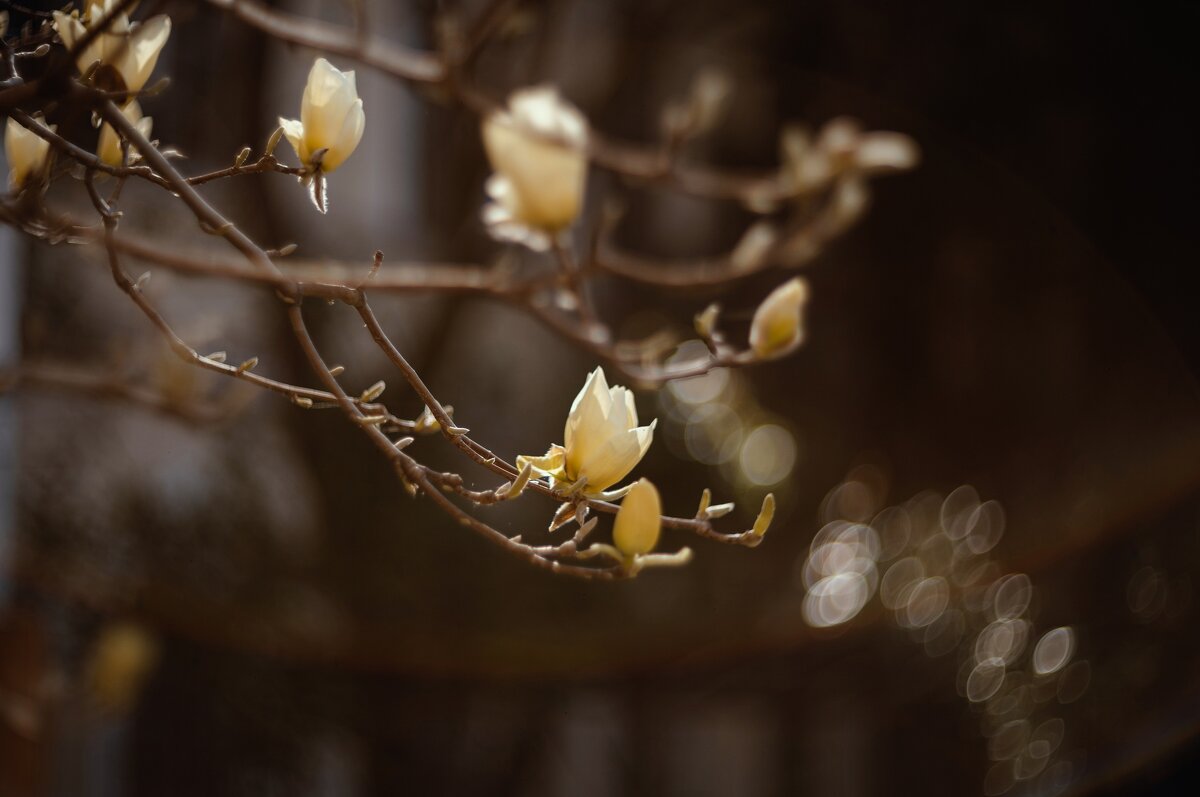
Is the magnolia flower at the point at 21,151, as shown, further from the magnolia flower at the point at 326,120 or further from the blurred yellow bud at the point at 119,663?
the blurred yellow bud at the point at 119,663

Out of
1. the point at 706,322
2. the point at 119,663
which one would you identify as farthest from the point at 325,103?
the point at 119,663

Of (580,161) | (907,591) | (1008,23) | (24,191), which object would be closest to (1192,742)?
(907,591)

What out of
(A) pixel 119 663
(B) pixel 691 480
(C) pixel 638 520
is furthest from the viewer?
(B) pixel 691 480

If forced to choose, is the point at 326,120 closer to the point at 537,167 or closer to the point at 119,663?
the point at 537,167

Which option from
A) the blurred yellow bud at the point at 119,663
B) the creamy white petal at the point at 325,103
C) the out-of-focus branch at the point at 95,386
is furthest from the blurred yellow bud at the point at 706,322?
the blurred yellow bud at the point at 119,663

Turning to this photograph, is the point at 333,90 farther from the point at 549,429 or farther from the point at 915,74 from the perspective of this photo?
the point at 915,74

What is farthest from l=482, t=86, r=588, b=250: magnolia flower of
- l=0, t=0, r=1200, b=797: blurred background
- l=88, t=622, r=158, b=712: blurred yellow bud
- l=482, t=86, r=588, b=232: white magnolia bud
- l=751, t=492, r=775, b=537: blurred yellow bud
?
l=88, t=622, r=158, b=712: blurred yellow bud
